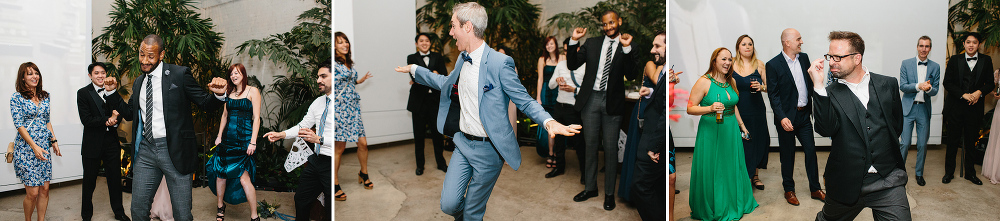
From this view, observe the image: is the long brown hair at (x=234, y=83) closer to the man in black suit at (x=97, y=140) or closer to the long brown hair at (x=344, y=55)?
the long brown hair at (x=344, y=55)

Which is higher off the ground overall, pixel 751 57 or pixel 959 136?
pixel 751 57

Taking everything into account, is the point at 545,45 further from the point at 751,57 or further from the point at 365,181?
the point at 365,181

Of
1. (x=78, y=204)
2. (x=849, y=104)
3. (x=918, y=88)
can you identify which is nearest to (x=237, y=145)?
(x=78, y=204)

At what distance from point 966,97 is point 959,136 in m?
0.22

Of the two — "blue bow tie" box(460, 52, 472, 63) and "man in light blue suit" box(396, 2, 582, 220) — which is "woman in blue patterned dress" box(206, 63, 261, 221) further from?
"blue bow tie" box(460, 52, 472, 63)

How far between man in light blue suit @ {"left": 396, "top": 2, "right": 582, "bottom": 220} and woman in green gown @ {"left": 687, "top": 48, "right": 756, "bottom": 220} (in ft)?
3.98

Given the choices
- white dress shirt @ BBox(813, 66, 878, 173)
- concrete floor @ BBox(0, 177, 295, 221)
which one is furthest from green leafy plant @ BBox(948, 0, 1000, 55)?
concrete floor @ BBox(0, 177, 295, 221)

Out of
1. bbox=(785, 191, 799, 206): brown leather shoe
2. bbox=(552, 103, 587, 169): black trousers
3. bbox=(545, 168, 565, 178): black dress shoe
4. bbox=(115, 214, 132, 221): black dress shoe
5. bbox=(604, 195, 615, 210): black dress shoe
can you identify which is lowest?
bbox=(115, 214, 132, 221): black dress shoe

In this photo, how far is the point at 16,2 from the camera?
374 cm

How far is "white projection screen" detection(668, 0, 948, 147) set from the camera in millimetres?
2893

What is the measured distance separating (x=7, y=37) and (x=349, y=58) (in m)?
2.40

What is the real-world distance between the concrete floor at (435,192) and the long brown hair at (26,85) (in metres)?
2.11

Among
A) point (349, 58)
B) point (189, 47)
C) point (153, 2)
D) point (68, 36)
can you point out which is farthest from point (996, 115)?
point (68, 36)

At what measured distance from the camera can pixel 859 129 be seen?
9.26 ft
